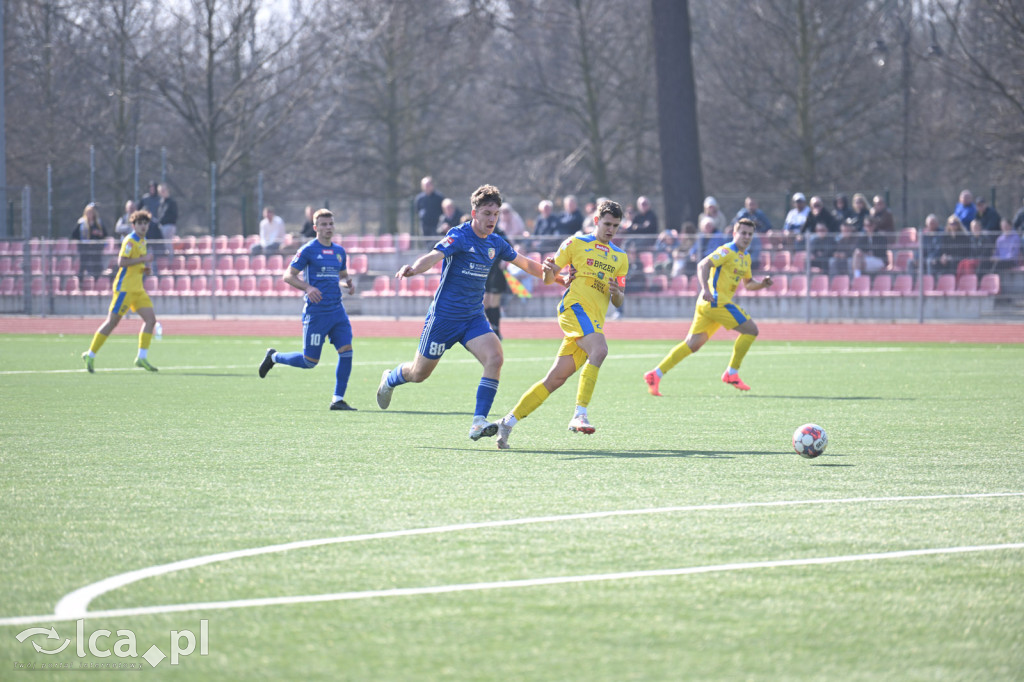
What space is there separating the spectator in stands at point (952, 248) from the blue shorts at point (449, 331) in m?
18.5

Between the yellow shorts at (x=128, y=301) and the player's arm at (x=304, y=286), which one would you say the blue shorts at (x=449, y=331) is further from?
the yellow shorts at (x=128, y=301)

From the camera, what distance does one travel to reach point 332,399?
46.4ft

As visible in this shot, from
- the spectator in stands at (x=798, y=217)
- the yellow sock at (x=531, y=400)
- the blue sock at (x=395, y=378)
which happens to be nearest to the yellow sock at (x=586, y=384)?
the yellow sock at (x=531, y=400)

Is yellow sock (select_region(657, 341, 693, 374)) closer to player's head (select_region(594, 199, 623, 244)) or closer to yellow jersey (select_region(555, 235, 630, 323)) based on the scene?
yellow jersey (select_region(555, 235, 630, 323))

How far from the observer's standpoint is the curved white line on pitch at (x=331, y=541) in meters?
5.25

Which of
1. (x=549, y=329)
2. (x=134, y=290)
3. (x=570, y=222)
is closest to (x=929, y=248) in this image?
(x=570, y=222)

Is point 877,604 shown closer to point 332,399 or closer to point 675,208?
point 332,399

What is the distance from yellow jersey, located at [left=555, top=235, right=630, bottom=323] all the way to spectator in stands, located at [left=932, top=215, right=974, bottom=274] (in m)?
17.6

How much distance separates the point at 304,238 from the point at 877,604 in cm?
2864

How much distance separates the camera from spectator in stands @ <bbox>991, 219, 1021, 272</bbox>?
26312 mm

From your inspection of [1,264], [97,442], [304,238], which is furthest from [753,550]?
[1,264]

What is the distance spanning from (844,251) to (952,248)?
205 centimetres

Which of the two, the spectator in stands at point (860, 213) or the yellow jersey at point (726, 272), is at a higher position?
the spectator in stands at point (860, 213)

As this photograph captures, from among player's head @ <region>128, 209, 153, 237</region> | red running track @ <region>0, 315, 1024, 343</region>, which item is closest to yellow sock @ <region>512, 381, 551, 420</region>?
player's head @ <region>128, 209, 153, 237</region>
